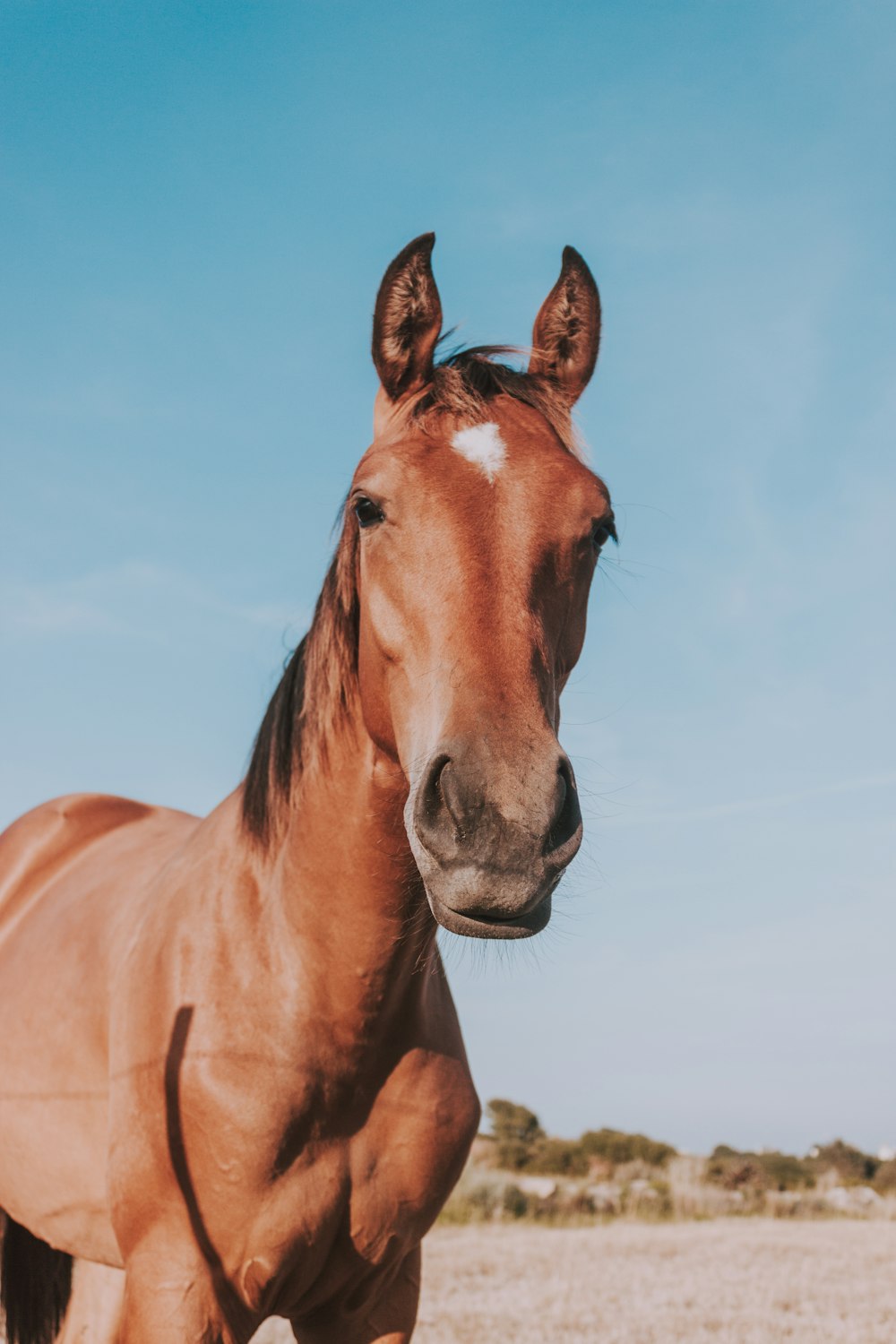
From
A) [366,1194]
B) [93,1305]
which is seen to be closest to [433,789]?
[366,1194]

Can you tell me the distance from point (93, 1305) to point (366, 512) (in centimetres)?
332

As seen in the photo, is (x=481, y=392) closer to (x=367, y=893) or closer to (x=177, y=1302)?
(x=367, y=893)

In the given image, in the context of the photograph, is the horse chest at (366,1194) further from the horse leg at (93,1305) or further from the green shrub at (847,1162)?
the green shrub at (847,1162)

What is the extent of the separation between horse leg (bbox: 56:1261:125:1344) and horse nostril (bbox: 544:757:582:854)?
9.78 feet

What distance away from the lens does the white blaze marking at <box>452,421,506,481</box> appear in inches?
94.3

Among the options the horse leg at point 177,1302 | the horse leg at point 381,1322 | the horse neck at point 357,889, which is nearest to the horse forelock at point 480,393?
the horse neck at point 357,889

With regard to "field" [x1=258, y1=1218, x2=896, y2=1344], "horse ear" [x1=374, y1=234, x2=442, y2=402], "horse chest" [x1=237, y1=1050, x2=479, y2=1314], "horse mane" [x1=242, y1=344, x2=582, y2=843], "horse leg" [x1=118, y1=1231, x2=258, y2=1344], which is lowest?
"field" [x1=258, y1=1218, x2=896, y2=1344]

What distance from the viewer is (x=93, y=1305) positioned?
13.6 ft

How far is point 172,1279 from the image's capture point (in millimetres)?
2586

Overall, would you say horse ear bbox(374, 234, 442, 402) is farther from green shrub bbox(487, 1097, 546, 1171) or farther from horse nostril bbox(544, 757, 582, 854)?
green shrub bbox(487, 1097, 546, 1171)

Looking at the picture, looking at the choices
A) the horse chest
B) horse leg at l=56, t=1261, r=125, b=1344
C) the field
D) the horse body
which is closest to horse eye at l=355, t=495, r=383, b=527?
the horse body

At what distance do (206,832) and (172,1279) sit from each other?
1.17 metres

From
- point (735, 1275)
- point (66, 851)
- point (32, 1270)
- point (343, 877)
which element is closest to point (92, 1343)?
point (32, 1270)

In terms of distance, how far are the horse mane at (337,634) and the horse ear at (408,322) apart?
62mm
